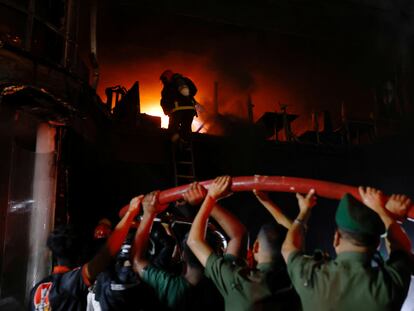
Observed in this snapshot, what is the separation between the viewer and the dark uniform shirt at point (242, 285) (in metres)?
2.48

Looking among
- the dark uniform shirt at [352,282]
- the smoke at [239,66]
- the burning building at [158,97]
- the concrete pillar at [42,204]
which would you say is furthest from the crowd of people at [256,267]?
the smoke at [239,66]

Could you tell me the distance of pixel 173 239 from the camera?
428 centimetres

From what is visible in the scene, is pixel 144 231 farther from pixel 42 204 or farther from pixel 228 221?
pixel 42 204

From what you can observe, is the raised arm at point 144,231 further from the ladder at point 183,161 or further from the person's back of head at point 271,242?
the ladder at point 183,161

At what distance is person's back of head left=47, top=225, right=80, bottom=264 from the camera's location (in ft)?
10.7

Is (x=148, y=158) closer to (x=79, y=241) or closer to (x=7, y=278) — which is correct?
(x=7, y=278)

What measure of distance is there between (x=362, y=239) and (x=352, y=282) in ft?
0.71

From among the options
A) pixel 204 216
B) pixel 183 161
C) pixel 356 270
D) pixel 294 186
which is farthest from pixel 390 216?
pixel 183 161

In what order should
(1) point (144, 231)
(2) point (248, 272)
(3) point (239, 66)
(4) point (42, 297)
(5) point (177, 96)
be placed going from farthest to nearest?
(3) point (239, 66), (5) point (177, 96), (4) point (42, 297), (1) point (144, 231), (2) point (248, 272)

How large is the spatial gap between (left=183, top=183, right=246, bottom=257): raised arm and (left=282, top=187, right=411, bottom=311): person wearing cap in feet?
2.00

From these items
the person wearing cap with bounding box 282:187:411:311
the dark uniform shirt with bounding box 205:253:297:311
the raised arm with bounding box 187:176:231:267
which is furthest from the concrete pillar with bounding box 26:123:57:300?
the person wearing cap with bounding box 282:187:411:311

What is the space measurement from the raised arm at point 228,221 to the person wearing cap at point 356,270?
2.00 feet

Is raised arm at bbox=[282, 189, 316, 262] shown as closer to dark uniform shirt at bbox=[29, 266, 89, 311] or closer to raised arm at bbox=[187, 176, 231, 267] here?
raised arm at bbox=[187, 176, 231, 267]

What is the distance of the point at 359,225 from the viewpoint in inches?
87.2
